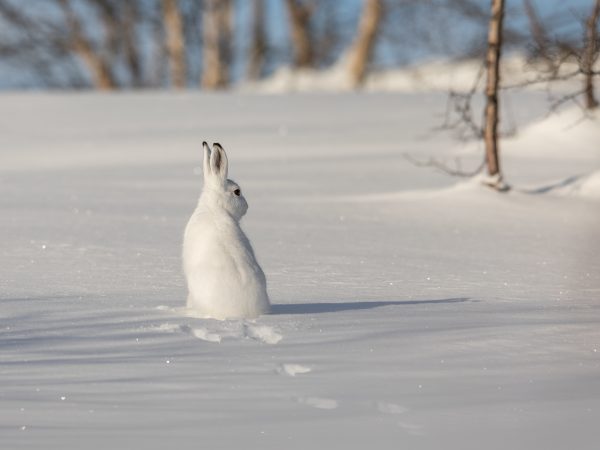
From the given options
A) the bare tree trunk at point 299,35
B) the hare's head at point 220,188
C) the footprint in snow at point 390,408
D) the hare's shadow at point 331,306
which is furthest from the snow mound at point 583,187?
the bare tree trunk at point 299,35

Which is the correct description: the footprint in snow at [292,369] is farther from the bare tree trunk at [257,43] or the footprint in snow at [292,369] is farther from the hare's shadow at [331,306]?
the bare tree trunk at [257,43]

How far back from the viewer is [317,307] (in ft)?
22.0

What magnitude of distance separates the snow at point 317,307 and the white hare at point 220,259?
11 centimetres

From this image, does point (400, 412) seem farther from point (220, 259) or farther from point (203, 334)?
point (220, 259)

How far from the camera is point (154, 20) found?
112 ft

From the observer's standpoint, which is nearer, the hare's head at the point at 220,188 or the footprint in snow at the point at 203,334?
the footprint in snow at the point at 203,334

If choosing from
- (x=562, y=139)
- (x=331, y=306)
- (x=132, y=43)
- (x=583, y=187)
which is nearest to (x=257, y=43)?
(x=132, y=43)

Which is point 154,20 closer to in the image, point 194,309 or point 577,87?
point 577,87

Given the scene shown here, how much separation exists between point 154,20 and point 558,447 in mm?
30578

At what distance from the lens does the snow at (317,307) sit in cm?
464

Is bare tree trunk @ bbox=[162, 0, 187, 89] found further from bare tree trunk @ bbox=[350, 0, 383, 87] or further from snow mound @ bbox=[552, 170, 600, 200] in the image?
snow mound @ bbox=[552, 170, 600, 200]

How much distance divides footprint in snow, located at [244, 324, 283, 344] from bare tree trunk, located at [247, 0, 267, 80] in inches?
1146

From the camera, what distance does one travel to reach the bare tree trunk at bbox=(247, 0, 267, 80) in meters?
34.6

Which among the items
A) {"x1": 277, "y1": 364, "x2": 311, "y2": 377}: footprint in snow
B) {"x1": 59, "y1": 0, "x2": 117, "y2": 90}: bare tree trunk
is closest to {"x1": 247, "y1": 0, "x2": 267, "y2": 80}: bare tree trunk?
{"x1": 59, "y1": 0, "x2": 117, "y2": 90}: bare tree trunk
